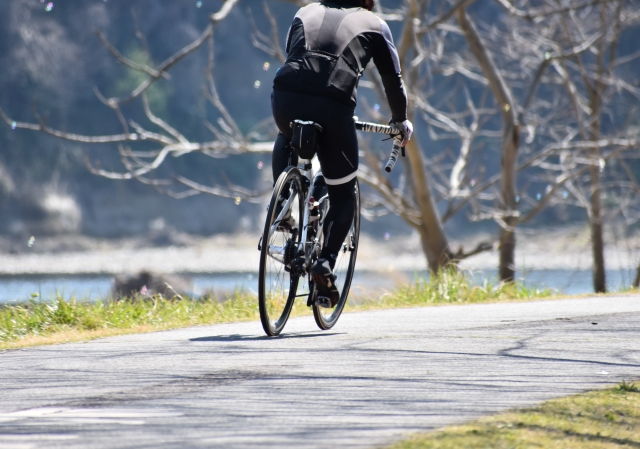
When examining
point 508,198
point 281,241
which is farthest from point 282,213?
point 508,198

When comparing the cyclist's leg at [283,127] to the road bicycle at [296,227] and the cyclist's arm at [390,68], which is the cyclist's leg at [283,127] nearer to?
the road bicycle at [296,227]

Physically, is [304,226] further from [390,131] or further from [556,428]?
[556,428]

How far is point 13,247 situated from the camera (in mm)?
48562

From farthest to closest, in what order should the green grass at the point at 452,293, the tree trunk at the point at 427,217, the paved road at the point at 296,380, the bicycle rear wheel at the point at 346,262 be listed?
the tree trunk at the point at 427,217 → the green grass at the point at 452,293 → the bicycle rear wheel at the point at 346,262 → the paved road at the point at 296,380

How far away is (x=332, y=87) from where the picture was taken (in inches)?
192

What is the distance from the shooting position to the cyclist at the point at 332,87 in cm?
489

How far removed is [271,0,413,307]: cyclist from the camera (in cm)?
489

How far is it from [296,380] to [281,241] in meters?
1.31

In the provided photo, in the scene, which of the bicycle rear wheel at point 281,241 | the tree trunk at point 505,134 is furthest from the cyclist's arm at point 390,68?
the tree trunk at point 505,134

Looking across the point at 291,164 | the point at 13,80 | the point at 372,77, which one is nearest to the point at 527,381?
the point at 291,164

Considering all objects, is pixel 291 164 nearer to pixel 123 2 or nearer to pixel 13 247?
pixel 13 247

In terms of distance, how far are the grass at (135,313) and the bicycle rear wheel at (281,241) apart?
106cm

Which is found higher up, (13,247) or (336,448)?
(13,247)

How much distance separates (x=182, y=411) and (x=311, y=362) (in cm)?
108
